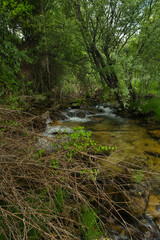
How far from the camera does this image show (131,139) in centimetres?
679

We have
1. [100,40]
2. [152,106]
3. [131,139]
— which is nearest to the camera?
[131,139]

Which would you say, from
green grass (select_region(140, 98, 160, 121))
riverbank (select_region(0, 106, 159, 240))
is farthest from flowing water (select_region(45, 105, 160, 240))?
green grass (select_region(140, 98, 160, 121))

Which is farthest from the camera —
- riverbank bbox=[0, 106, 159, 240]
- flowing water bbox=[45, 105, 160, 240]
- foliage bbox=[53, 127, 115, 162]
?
flowing water bbox=[45, 105, 160, 240]

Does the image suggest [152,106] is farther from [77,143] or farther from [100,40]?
[77,143]

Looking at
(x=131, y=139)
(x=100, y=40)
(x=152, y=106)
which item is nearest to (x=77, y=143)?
(x=131, y=139)

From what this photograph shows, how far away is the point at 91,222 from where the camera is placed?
2.38 meters

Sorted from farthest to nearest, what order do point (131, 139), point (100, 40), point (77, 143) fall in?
point (100, 40), point (131, 139), point (77, 143)

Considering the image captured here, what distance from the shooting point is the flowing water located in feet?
10.7

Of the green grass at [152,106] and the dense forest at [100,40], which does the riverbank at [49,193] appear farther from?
the green grass at [152,106]

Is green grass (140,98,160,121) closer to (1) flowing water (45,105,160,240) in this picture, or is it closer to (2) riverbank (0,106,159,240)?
(1) flowing water (45,105,160,240)

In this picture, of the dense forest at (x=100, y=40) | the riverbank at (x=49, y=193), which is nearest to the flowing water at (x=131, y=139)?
the riverbank at (x=49, y=193)

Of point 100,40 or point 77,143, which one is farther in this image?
point 100,40

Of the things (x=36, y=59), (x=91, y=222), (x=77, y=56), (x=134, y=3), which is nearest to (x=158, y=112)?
(x=134, y=3)

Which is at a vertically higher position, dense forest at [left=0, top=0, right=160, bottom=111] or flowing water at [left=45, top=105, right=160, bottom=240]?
dense forest at [left=0, top=0, right=160, bottom=111]
